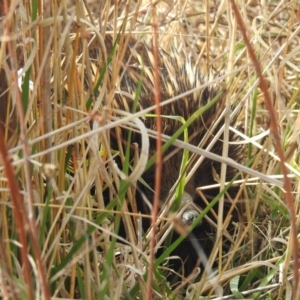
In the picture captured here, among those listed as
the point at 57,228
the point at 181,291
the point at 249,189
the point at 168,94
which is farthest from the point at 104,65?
the point at 249,189

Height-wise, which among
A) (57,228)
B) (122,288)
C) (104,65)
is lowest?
(122,288)

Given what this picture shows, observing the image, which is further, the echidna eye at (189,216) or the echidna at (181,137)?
the echidna at (181,137)

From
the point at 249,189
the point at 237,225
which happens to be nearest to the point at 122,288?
the point at 237,225

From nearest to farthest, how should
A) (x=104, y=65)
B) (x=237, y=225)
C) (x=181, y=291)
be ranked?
1. (x=104, y=65)
2. (x=181, y=291)
3. (x=237, y=225)

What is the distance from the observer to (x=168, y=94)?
1737 millimetres

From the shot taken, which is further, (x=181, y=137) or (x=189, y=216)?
(x=181, y=137)

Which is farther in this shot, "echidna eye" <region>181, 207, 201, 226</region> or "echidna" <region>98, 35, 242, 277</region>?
"echidna" <region>98, 35, 242, 277</region>

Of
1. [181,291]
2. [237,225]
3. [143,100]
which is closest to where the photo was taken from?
[181,291]

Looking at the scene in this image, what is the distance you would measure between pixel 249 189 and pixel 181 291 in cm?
49

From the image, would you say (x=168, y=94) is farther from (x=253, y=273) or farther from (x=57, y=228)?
(x=57, y=228)

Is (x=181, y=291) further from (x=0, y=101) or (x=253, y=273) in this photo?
(x=0, y=101)

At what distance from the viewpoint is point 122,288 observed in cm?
116

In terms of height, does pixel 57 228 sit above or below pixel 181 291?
above

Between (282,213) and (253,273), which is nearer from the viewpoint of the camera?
(253,273)
